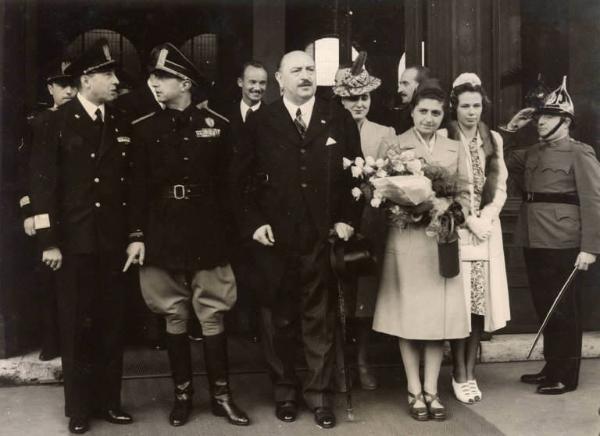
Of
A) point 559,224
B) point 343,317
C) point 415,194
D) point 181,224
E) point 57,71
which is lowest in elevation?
point 343,317

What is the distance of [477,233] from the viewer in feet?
15.8

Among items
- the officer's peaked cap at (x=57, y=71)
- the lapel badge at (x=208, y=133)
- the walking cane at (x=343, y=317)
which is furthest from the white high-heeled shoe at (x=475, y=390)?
the officer's peaked cap at (x=57, y=71)

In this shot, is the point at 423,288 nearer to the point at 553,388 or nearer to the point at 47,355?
the point at 553,388

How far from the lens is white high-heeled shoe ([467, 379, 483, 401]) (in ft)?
16.0

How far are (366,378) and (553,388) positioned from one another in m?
1.20

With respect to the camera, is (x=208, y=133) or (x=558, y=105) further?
(x=558, y=105)

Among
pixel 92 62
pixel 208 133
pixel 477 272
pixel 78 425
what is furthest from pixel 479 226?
pixel 78 425

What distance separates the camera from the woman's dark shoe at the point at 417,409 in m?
4.53

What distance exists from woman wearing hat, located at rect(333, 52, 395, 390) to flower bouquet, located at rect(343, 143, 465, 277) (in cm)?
42

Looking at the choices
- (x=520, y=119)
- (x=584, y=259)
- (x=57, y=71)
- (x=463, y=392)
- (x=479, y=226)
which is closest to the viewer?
(x=479, y=226)

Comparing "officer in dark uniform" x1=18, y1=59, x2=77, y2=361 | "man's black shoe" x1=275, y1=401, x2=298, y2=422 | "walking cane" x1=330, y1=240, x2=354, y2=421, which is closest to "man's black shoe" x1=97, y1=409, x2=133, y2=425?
"man's black shoe" x1=275, y1=401, x2=298, y2=422

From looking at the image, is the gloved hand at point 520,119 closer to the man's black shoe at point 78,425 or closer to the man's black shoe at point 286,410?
the man's black shoe at point 286,410

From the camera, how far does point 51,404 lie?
15.6 ft

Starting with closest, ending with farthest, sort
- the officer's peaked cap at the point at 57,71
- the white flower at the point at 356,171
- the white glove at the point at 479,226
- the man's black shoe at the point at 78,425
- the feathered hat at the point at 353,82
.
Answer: the man's black shoe at the point at 78,425, the white flower at the point at 356,171, the white glove at the point at 479,226, the feathered hat at the point at 353,82, the officer's peaked cap at the point at 57,71
